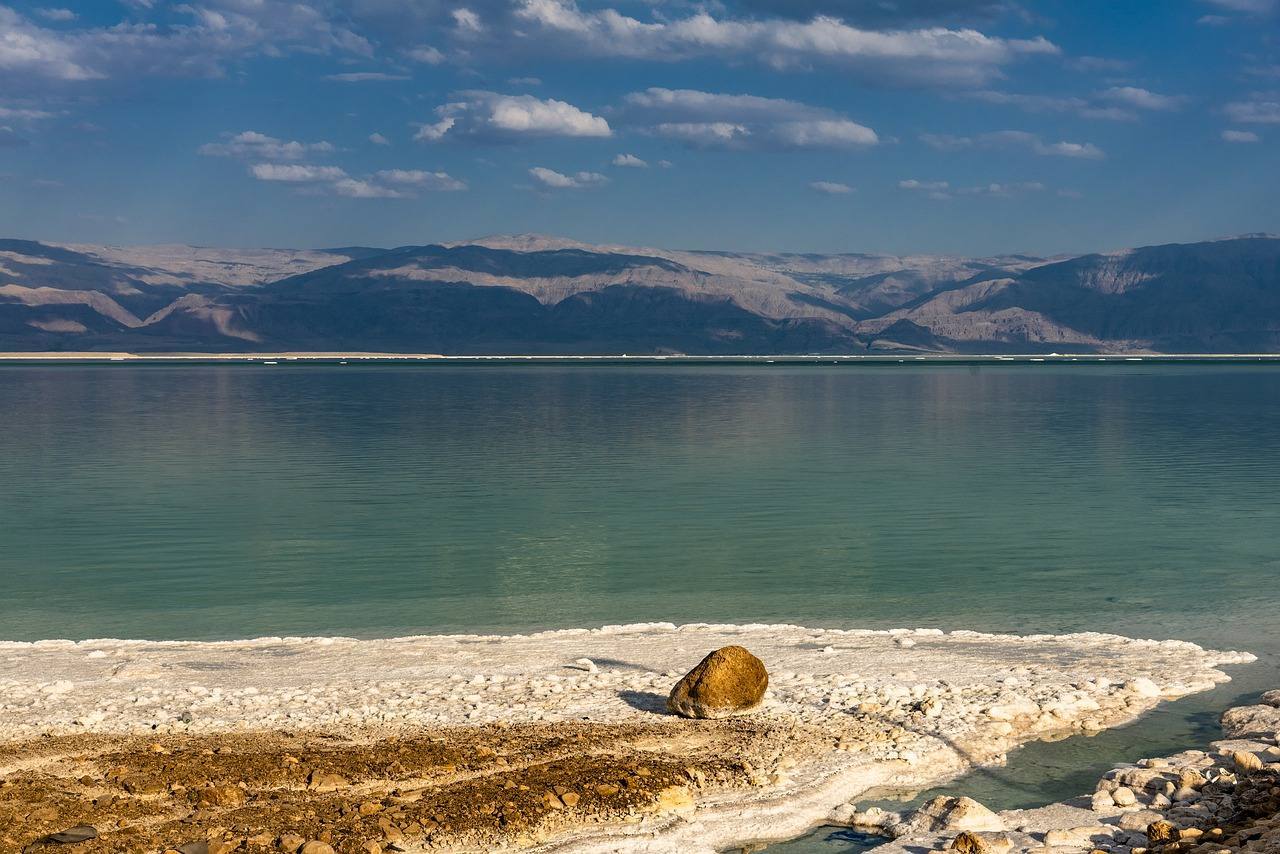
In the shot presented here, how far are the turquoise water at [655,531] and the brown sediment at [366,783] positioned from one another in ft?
6.16

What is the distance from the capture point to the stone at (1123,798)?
1053cm

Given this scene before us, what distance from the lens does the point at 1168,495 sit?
33.0 metres

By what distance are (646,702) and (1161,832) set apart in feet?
16.6

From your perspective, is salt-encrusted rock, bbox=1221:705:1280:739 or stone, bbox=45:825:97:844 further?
salt-encrusted rock, bbox=1221:705:1280:739

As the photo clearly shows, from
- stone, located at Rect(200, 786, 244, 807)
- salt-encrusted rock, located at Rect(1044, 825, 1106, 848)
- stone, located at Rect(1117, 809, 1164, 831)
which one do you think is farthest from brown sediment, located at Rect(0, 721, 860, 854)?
stone, located at Rect(1117, 809, 1164, 831)

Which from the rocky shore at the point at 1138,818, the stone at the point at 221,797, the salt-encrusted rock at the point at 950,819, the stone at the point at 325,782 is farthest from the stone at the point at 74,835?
the salt-encrusted rock at the point at 950,819

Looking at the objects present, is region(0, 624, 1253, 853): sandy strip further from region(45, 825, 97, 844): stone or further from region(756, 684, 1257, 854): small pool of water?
region(45, 825, 97, 844): stone

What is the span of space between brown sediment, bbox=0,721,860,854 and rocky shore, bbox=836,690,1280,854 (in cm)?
165

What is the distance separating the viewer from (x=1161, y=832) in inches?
375

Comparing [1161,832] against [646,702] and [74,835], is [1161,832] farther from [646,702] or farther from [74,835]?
[74,835]

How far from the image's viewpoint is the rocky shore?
31.0ft

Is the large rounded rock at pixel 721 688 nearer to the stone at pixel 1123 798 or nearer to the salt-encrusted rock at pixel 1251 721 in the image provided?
the stone at pixel 1123 798

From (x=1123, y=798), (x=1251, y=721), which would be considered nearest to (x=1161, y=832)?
(x=1123, y=798)

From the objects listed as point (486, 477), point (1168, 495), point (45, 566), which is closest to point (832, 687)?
point (45, 566)
